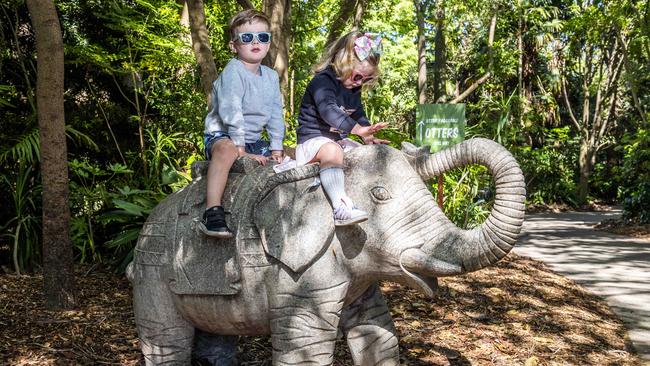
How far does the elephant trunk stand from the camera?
7.47 feet

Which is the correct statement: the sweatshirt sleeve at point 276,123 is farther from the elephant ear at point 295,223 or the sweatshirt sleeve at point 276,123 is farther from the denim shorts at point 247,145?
the elephant ear at point 295,223

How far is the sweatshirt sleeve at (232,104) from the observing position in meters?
2.76

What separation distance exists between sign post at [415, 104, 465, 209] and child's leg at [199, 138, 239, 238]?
4309 millimetres

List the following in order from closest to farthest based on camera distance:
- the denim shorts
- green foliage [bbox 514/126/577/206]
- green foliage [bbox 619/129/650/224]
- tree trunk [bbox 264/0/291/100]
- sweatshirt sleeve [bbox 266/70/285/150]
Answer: the denim shorts → sweatshirt sleeve [bbox 266/70/285/150] → tree trunk [bbox 264/0/291/100] → green foliage [bbox 619/129/650/224] → green foliage [bbox 514/126/577/206]

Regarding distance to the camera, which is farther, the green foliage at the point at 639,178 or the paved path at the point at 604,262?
the green foliage at the point at 639,178

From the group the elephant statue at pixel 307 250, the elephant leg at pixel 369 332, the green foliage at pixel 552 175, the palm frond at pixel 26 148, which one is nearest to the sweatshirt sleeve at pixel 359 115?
the elephant statue at pixel 307 250

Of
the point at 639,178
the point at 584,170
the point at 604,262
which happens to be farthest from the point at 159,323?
the point at 584,170

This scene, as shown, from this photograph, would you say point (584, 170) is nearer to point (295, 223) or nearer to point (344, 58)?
point (344, 58)

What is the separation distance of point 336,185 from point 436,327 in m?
2.73

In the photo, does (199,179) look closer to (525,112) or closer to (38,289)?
(38,289)

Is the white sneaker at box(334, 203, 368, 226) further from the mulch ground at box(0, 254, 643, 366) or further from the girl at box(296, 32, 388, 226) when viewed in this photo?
the mulch ground at box(0, 254, 643, 366)

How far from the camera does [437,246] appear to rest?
243 centimetres

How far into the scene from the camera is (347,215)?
2420mm

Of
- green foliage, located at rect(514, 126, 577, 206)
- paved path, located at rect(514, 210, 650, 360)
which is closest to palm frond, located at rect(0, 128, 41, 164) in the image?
paved path, located at rect(514, 210, 650, 360)
